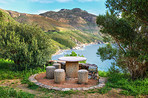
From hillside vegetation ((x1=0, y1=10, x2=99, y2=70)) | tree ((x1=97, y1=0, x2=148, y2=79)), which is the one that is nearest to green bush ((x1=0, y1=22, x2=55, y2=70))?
hillside vegetation ((x1=0, y1=10, x2=99, y2=70))

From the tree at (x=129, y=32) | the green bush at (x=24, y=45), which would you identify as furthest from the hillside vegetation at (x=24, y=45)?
the tree at (x=129, y=32)

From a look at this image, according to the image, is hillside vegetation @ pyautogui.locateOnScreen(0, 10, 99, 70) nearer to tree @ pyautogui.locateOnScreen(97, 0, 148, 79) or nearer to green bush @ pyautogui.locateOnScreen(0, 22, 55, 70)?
green bush @ pyautogui.locateOnScreen(0, 22, 55, 70)

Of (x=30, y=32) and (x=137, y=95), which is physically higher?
(x=30, y=32)

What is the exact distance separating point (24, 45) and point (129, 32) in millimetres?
7389

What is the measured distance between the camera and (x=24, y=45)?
31.8 ft

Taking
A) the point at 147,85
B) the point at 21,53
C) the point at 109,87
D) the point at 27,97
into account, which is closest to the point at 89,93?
the point at 109,87

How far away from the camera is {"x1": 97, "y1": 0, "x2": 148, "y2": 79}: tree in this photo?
204 inches

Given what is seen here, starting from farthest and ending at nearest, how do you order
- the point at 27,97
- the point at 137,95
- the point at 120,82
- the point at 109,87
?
the point at 120,82 < the point at 109,87 < the point at 137,95 < the point at 27,97

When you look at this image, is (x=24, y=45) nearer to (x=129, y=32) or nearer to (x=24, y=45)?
(x=24, y=45)

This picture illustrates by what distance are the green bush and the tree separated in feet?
17.4

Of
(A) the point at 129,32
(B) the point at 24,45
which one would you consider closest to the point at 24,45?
(B) the point at 24,45

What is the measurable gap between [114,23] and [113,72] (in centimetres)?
386

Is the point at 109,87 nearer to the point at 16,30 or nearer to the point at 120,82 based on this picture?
the point at 120,82

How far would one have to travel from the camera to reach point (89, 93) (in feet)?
18.0
